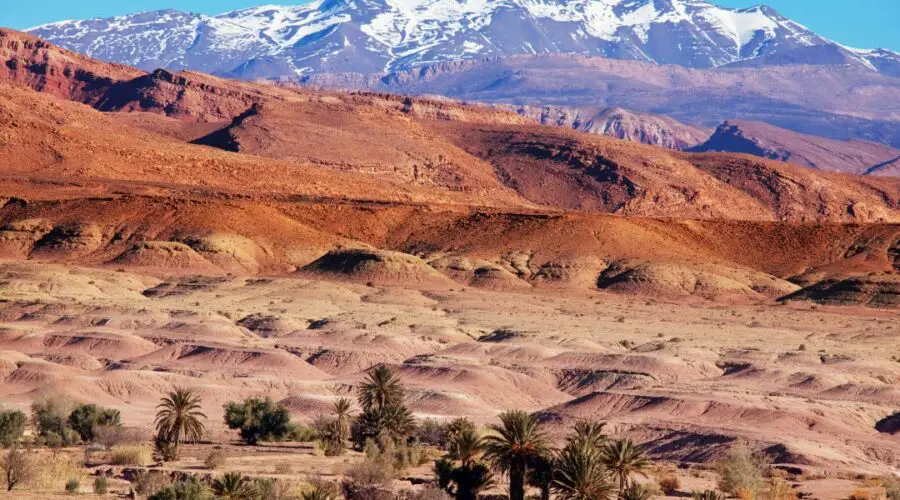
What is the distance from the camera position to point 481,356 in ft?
238

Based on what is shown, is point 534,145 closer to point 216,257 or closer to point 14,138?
point 14,138

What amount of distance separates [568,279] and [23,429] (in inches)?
2394

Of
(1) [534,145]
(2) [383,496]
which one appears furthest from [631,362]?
(1) [534,145]

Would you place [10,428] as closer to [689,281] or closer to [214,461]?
[214,461]

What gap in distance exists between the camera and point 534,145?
181 metres

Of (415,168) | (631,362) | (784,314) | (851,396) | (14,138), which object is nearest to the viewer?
(851,396)

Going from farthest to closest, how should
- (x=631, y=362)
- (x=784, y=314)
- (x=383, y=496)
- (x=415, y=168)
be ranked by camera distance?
(x=415, y=168)
(x=784, y=314)
(x=631, y=362)
(x=383, y=496)

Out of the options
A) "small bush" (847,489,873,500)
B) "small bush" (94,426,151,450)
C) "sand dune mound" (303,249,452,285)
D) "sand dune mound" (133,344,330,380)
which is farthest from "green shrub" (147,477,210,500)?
"sand dune mound" (303,249,452,285)

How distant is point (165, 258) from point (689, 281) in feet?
113

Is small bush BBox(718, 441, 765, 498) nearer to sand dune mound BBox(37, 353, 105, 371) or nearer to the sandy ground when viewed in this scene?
the sandy ground

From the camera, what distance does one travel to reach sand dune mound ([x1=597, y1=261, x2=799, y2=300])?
103 metres

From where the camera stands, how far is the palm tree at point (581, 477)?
3316 centimetres

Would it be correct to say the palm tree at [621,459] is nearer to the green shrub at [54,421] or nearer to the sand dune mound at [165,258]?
the green shrub at [54,421]

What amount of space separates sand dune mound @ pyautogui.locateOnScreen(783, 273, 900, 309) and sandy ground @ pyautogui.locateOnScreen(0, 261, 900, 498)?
2716 mm
